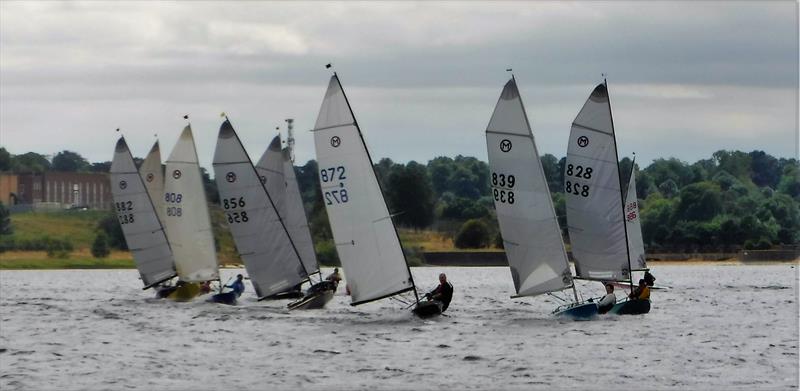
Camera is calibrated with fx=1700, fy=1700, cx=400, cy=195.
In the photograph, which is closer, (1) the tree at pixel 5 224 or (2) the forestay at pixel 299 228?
(2) the forestay at pixel 299 228

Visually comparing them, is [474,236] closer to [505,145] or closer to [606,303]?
[606,303]

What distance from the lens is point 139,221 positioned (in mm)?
77438

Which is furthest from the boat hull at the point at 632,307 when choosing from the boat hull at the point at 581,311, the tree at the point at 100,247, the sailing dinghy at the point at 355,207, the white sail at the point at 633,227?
the tree at the point at 100,247

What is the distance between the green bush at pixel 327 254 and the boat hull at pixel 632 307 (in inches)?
3105

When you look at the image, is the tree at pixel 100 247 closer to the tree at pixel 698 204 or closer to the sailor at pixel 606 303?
the tree at pixel 698 204

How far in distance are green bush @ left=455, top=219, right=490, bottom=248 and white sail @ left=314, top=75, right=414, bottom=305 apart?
105 meters

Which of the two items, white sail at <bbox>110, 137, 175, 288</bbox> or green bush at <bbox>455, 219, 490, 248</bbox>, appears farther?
green bush at <bbox>455, 219, 490, 248</bbox>

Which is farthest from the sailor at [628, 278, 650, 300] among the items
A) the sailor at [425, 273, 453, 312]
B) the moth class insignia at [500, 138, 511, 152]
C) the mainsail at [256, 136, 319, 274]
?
the mainsail at [256, 136, 319, 274]

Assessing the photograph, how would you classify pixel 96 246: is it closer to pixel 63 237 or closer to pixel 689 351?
pixel 63 237

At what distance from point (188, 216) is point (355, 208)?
18.2m

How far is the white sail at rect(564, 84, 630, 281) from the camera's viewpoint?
62.0 metres

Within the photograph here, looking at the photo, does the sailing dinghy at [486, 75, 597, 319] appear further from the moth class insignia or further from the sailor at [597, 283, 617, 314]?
the sailor at [597, 283, 617, 314]

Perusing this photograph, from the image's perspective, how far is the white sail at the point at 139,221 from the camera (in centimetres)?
7744

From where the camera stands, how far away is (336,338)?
2146 inches
